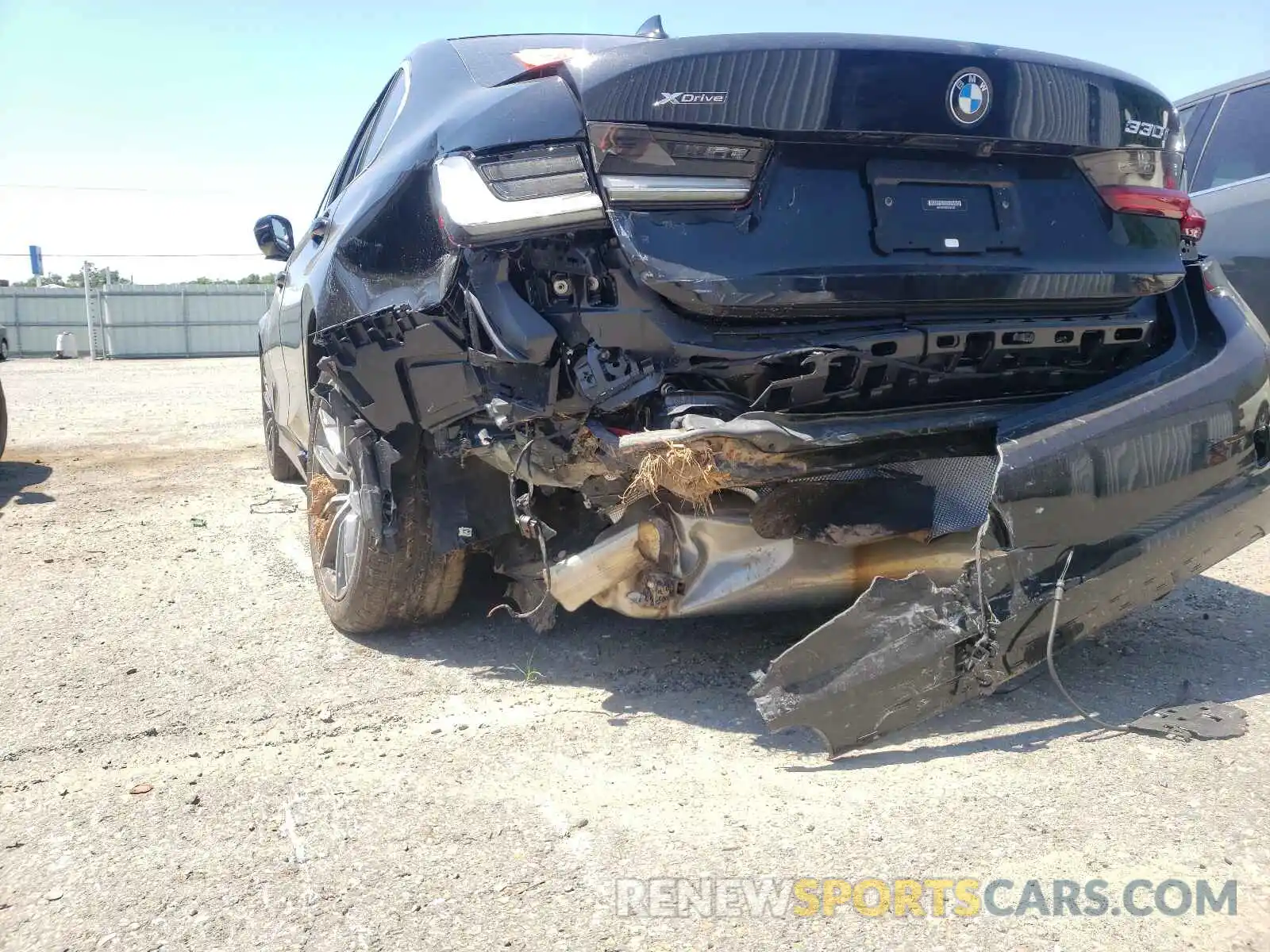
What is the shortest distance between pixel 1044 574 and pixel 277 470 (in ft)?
16.4

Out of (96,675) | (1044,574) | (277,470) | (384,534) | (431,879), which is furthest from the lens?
(277,470)

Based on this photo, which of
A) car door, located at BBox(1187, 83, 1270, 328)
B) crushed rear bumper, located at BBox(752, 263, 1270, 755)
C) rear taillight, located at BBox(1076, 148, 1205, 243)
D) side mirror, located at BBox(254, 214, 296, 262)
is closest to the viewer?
crushed rear bumper, located at BBox(752, 263, 1270, 755)

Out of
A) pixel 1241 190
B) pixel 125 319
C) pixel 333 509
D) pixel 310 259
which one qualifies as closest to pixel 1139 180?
pixel 310 259

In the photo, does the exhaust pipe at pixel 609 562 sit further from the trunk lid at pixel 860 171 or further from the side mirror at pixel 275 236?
the side mirror at pixel 275 236

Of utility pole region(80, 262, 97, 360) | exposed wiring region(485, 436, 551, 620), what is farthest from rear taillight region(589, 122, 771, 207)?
utility pole region(80, 262, 97, 360)

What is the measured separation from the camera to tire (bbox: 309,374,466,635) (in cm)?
317

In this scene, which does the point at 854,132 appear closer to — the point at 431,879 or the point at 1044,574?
the point at 1044,574

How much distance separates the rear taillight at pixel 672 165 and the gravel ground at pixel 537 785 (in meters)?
1.37

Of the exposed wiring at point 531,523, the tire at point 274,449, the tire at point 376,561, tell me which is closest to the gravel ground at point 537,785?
the tire at point 376,561

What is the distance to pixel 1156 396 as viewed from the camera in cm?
258

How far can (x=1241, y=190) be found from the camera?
5.49m

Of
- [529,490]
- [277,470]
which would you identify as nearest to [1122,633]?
[529,490]

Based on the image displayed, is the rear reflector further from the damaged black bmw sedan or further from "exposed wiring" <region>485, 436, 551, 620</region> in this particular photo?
"exposed wiring" <region>485, 436, 551, 620</region>

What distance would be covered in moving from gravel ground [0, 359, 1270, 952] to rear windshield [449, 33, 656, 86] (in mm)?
1738
